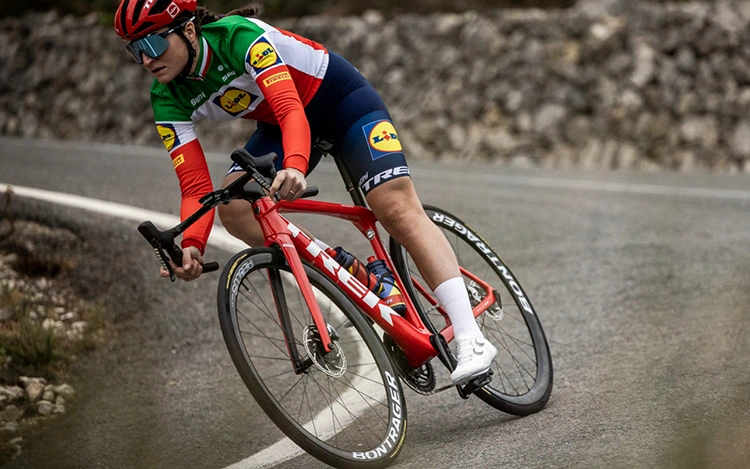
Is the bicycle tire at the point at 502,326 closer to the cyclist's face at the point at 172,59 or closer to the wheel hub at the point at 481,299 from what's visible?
the wheel hub at the point at 481,299

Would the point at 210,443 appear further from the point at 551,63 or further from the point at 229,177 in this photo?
the point at 551,63

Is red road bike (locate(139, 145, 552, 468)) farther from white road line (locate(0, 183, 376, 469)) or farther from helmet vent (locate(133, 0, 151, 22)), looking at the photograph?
helmet vent (locate(133, 0, 151, 22))

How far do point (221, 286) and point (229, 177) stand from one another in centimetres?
81

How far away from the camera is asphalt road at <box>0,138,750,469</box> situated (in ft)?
11.7

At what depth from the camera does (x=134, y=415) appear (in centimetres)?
448

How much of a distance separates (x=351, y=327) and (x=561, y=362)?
1505mm

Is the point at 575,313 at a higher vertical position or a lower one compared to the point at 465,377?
lower

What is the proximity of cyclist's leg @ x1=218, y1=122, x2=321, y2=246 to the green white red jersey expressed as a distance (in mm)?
92

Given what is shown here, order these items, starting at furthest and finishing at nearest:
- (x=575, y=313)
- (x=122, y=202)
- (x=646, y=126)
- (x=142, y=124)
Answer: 1. (x=142, y=124)
2. (x=646, y=126)
3. (x=122, y=202)
4. (x=575, y=313)

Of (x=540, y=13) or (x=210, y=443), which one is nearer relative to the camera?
(x=210, y=443)

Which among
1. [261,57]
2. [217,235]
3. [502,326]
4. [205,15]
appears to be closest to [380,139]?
[261,57]

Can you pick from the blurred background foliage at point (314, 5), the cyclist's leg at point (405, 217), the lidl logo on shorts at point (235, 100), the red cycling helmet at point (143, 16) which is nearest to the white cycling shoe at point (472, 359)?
the cyclist's leg at point (405, 217)

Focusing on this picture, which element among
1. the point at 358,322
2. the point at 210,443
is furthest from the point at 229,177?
the point at 210,443

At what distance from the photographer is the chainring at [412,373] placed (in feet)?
12.3
